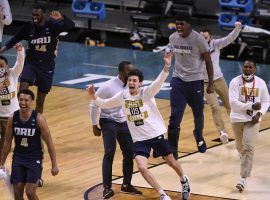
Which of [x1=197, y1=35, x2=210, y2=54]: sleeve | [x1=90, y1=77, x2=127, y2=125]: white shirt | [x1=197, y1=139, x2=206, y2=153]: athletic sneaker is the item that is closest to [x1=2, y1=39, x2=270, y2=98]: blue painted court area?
[x1=197, y1=139, x2=206, y2=153]: athletic sneaker

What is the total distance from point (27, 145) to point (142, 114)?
1778 mm

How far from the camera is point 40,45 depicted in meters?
15.9

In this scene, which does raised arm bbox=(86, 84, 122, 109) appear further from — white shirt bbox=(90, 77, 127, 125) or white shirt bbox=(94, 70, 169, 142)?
white shirt bbox=(90, 77, 127, 125)

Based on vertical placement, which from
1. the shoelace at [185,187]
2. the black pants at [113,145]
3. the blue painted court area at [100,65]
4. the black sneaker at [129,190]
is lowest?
the blue painted court area at [100,65]

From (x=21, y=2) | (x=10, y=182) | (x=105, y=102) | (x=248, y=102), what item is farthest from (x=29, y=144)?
(x=21, y=2)

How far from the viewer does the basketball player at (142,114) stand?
1311 centimetres

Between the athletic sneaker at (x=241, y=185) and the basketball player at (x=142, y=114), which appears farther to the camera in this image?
the athletic sneaker at (x=241, y=185)

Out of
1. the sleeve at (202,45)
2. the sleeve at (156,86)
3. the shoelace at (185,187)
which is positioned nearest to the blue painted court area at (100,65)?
the sleeve at (202,45)

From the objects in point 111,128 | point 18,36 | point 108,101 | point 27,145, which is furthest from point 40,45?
point 27,145

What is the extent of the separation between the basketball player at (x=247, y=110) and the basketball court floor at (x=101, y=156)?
0.49 meters

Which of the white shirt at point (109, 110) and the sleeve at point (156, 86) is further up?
the sleeve at point (156, 86)

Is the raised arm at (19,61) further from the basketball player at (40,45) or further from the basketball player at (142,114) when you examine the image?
the basketball player at (142,114)

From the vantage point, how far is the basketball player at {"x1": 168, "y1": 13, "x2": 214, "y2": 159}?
14.9 metres

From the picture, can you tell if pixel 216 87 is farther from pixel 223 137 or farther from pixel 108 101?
pixel 108 101
